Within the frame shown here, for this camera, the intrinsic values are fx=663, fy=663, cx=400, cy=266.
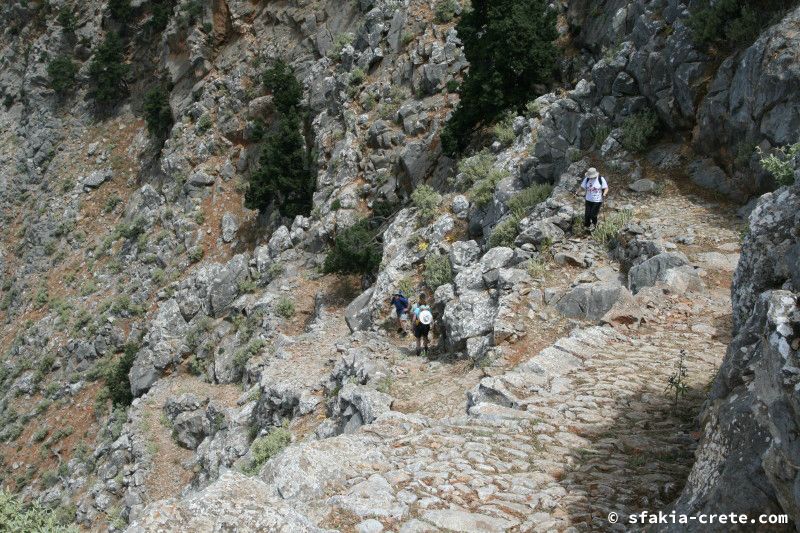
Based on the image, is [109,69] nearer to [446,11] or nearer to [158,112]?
[158,112]

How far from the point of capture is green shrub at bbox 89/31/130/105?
133 feet

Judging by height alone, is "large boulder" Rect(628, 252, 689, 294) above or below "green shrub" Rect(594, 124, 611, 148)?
below

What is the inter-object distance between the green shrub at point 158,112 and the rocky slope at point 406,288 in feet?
3.24

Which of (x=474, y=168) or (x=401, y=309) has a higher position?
(x=474, y=168)

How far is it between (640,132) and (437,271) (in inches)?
211

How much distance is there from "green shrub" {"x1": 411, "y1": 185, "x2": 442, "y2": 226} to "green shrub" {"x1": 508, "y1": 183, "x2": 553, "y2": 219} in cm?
334

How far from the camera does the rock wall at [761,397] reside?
3668 millimetres

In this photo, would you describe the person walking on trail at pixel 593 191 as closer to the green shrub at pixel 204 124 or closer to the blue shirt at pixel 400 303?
the blue shirt at pixel 400 303

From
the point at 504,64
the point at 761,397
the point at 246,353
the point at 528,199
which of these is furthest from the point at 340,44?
the point at 761,397

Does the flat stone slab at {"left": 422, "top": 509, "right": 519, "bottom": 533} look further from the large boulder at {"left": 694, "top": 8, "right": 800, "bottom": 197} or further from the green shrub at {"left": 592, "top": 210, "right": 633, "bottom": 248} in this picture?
the large boulder at {"left": 694, "top": 8, "right": 800, "bottom": 197}

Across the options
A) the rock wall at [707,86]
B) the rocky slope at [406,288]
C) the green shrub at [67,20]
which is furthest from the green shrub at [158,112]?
the rock wall at [707,86]

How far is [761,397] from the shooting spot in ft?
13.2

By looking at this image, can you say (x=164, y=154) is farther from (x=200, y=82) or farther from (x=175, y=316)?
(x=175, y=316)

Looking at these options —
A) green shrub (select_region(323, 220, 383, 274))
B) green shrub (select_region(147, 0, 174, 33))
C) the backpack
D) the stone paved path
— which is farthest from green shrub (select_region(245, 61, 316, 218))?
the stone paved path
